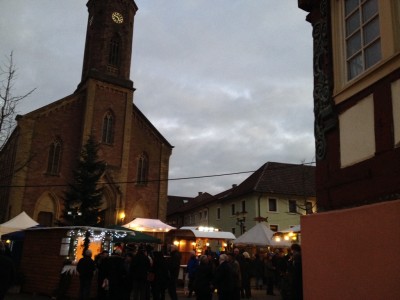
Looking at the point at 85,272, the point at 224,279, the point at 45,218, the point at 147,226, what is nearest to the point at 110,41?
the point at 45,218

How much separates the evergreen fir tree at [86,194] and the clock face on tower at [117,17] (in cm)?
1369

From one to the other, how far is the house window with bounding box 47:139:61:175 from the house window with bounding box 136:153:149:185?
657cm

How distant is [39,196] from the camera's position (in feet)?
97.6

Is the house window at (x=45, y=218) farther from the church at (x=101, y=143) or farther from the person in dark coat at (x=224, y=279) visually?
the person in dark coat at (x=224, y=279)

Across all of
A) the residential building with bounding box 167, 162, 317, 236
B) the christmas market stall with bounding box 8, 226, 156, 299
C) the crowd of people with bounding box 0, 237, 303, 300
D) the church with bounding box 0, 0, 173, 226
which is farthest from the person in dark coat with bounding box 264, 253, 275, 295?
the residential building with bounding box 167, 162, 317, 236

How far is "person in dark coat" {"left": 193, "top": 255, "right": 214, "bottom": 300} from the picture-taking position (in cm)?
980

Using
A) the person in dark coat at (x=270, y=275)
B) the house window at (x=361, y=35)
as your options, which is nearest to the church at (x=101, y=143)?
the person in dark coat at (x=270, y=275)

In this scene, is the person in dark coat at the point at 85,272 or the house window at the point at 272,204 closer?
the person in dark coat at the point at 85,272

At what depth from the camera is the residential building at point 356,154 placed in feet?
15.4

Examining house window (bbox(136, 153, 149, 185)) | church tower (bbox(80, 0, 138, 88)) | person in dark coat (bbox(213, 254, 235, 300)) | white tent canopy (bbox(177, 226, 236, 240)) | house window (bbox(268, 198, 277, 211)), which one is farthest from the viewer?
house window (bbox(268, 198, 277, 211))

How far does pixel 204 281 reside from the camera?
32.3ft

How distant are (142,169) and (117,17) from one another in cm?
1420

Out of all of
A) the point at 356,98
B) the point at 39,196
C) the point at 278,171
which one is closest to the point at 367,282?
the point at 356,98

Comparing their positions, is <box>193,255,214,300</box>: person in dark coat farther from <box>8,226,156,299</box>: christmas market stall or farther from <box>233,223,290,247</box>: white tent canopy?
<box>233,223,290,247</box>: white tent canopy
